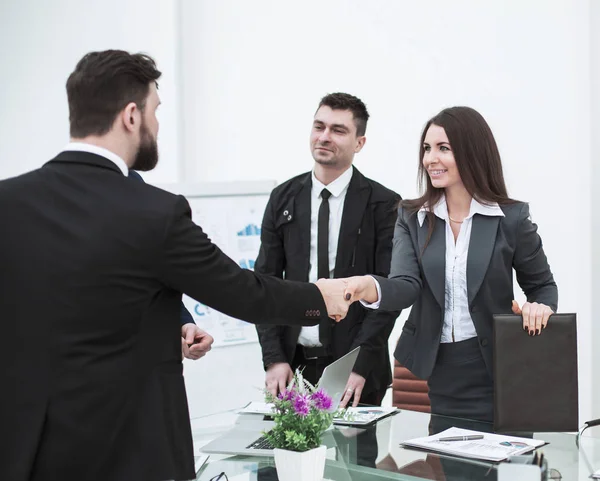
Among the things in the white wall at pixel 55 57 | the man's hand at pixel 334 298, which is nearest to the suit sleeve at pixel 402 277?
the man's hand at pixel 334 298

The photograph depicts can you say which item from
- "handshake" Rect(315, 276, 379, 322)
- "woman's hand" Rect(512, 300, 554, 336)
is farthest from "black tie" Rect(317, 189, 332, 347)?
"woman's hand" Rect(512, 300, 554, 336)

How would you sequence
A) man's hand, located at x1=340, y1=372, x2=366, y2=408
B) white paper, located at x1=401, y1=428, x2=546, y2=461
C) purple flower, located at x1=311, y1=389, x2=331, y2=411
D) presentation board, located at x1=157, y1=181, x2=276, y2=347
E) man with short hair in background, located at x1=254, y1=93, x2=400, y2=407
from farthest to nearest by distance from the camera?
1. presentation board, located at x1=157, y1=181, x2=276, y2=347
2. man with short hair in background, located at x1=254, y1=93, x2=400, y2=407
3. man's hand, located at x1=340, y1=372, x2=366, y2=408
4. white paper, located at x1=401, y1=428, x2=546, y2=461
5. purple flower, located at x1=311, y1=389, x2=331, y2=411

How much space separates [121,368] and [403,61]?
3.71 m

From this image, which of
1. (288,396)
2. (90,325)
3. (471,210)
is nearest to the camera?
(90,325)

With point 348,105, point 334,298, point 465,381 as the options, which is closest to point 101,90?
point 334,298

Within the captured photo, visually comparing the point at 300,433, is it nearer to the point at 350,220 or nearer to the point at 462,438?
the point at 462,438

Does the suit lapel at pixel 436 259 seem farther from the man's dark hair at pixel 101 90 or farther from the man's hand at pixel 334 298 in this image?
the man's dark hair at pixel 101 90

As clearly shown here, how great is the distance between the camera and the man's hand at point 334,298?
8.06ft

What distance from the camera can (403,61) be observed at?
4.96m

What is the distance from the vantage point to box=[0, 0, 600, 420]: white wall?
414 cm

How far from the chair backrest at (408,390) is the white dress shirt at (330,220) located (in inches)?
20.6

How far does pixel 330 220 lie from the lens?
140 inches

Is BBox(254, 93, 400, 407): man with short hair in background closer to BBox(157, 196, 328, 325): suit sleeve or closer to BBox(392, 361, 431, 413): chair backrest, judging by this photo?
BBox(392, 361, 431, 413): chair backrest

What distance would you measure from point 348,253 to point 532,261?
2.86 feet
